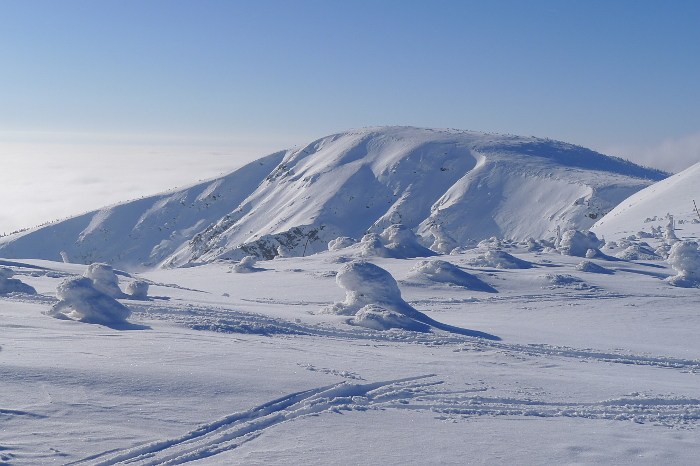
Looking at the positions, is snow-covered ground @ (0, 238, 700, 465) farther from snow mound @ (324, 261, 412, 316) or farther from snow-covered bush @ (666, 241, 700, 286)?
snow-covered bush @ (666, 241, 700, 286)

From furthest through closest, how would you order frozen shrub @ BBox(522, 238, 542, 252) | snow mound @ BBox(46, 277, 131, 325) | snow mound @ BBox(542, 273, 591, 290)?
1. frozen shrub @ BBox(522, 238, 542, 252)
2. snow mound @ BBox(542, 273, 591, 290)
3. snow mound @ BBox(46, 277, 131, 325)

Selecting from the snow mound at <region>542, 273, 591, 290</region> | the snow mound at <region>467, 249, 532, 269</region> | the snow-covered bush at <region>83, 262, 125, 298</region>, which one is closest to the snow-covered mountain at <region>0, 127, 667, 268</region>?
the snow mound at <region>467, 249, 532, 269</region>

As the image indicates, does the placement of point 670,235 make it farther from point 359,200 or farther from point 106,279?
point 359,200

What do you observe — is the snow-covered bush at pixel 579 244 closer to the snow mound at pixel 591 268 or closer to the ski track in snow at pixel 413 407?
the snow mound at pixel 591 268

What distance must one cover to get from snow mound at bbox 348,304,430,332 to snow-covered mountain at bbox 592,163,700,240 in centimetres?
2493

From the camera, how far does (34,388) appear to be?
21.9 ft

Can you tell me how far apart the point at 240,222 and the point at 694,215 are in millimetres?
52994

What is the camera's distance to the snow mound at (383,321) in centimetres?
1244

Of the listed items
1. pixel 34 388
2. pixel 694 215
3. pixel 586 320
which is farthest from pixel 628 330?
pixel 694 215

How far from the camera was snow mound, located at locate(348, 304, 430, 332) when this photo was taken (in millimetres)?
12438

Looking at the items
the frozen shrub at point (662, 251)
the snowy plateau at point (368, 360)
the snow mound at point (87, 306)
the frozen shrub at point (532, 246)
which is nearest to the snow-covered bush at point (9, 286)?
the snowy plateau at point (368, 360)

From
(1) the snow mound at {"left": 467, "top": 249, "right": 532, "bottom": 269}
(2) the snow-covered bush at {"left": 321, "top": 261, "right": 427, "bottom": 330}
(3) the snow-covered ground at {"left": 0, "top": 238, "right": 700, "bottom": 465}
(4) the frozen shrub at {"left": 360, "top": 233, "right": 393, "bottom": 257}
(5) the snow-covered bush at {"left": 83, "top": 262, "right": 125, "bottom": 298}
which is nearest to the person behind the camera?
(3) the snow-covered ground at {"left": 0, "top": 238, "right": 700, "bottom": 465}

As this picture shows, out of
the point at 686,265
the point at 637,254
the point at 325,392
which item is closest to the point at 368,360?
the point at 325,392

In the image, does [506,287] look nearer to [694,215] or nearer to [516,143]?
[694,215]
